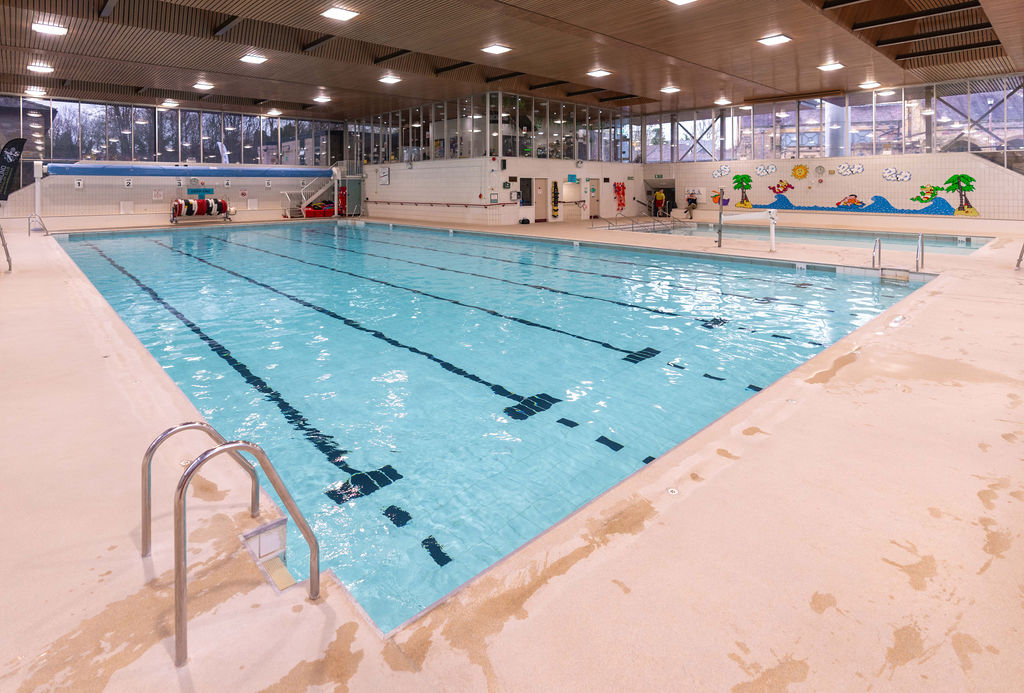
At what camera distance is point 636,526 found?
7.11 feet

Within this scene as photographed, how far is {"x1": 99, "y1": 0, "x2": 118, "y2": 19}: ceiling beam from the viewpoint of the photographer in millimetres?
9512

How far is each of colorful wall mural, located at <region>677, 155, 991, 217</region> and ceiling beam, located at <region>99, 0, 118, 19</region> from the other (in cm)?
1702

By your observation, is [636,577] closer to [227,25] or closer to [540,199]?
[227,25]

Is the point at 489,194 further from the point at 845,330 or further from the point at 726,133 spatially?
the point at 845,330

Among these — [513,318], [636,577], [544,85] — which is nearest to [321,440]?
[636,577]

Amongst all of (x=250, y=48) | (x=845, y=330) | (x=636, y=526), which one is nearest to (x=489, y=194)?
A: (x=250, y=48)

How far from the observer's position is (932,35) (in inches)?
463

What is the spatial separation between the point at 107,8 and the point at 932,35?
14.4 m

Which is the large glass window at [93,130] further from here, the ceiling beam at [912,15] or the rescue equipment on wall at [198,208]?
the ceiling beam at [912,15]

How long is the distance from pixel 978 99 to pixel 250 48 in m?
17.4

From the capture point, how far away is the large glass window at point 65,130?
60.5 ft

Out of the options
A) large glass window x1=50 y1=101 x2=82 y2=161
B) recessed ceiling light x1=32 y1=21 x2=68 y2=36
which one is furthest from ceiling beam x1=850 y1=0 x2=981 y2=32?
large glass window x1=50 y1=101 x2=82 y2=161

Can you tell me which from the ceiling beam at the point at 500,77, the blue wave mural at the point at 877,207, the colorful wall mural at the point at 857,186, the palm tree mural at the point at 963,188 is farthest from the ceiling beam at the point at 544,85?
the palm tree mural at the point at 963,188

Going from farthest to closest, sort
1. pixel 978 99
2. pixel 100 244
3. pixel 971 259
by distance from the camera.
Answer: pixel 978 99 < pixel 100 244 < pixel 971 259
